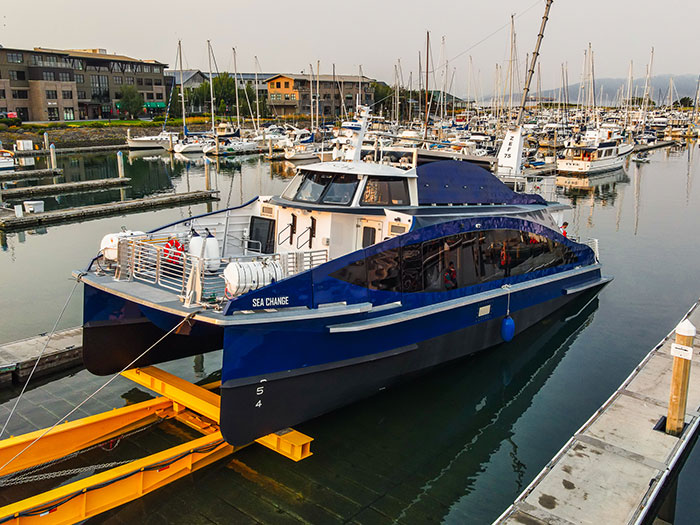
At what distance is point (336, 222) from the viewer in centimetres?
1023

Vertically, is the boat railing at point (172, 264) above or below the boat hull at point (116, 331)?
above

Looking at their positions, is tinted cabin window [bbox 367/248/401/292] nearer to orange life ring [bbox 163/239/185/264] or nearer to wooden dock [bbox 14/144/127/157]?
orange life ring [bbox 163/239/185/264]

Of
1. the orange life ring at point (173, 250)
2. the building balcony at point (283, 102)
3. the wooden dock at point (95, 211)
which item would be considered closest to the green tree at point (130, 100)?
the building balcony at point (283, 102)

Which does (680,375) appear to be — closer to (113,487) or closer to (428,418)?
(428,418)

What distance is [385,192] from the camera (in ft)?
34.5

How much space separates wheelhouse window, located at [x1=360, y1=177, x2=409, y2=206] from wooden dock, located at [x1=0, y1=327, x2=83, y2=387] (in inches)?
255

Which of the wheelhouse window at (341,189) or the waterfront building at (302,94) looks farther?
the waterfront building at (302,94)

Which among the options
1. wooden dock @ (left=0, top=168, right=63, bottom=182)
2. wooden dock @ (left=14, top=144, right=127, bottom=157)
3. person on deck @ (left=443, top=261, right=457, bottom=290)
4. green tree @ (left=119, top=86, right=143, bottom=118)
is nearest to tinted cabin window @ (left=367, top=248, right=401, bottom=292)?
person on deck @ (left=443, top=261, right=457, bottom=290)

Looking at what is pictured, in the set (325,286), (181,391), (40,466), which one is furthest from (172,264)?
(40,466)

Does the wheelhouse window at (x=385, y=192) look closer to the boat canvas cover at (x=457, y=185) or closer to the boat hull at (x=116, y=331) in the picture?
the boat canvas cover at (x=457, y=185)

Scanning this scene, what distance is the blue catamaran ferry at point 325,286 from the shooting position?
8000mm

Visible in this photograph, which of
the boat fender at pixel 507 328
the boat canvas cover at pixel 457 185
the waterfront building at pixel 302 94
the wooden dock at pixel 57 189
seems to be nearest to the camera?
the boat canvas cover at pixel 457 185

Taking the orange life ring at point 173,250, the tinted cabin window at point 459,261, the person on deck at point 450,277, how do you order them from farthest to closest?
the person on deck at point 450,277, the tinted cabin window at point 459,261, the orange life ring at point 173,250

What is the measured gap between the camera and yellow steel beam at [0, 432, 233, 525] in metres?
6.48
